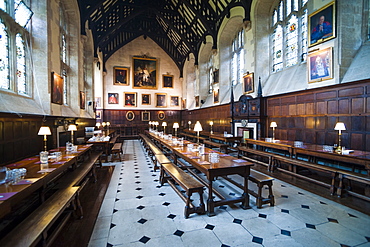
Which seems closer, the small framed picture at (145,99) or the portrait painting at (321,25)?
the portrait painting at (321,25)

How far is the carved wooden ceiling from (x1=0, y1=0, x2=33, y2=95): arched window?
574 centimetres

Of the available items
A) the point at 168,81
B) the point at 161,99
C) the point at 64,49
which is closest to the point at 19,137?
the point at 64,49

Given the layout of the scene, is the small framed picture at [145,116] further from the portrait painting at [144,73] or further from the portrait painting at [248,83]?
the portrait painting at [248,83]

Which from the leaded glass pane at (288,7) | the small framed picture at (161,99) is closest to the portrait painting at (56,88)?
the leaded glass pane at (288,7)

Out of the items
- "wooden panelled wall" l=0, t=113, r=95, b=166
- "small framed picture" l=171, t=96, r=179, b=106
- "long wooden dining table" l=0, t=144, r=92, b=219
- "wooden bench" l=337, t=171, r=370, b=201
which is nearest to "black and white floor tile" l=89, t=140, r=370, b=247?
"wooden bench" l=337, t=171, r=370, b=201

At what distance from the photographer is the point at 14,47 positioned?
5105 mm

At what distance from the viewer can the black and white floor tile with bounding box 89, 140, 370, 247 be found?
2490 millimetres

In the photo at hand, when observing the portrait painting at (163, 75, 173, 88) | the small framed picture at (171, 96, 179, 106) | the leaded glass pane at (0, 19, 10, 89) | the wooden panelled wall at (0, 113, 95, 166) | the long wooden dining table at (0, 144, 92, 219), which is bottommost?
the long wooden dining table at (0, 144, 92, 219)

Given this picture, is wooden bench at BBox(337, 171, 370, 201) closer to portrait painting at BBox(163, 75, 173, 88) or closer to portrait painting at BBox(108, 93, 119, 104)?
portrait painting at BBox(163, 75, 173, 88)

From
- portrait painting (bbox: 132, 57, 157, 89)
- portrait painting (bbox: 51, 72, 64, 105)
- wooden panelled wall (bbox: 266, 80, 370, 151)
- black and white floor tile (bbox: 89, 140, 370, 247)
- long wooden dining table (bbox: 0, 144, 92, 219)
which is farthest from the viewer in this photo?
portrait painting (bbox: 132, 57, 157, 89)

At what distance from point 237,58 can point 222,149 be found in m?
6.96

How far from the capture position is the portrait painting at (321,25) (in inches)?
228

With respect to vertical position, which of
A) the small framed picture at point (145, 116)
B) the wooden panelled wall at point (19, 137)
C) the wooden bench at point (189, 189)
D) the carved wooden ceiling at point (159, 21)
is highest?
the carved wooden ceiling at point (159, 21)

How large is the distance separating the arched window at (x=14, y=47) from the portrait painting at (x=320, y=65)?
9.49 metres
